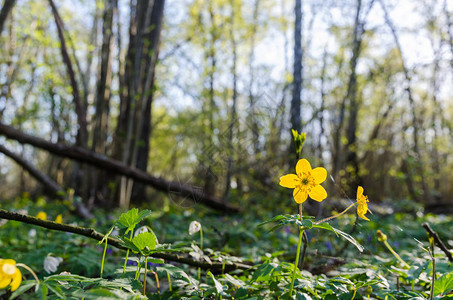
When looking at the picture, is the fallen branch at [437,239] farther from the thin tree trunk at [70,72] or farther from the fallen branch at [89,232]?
the thin tree trunk at [70,72]

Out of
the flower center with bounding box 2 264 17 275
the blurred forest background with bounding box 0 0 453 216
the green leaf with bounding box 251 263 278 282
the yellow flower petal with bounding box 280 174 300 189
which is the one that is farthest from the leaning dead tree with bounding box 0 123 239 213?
the flower center with bounding box 2 264 17 275

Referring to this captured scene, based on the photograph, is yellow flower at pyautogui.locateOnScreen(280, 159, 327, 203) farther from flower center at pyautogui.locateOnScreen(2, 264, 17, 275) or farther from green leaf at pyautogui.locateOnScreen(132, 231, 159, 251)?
flower center at pyautogui.locateOnScreen(2, 264, 17, 275)

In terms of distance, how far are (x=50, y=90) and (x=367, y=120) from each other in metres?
16.2

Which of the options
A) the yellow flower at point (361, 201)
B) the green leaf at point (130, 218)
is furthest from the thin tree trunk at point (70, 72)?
the yellow flower at point (361, 201)

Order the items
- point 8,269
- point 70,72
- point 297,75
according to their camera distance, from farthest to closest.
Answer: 1. point 297,75
2. point 70,72
3. point 8,269

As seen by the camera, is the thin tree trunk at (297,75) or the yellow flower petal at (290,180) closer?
the yellow flower petal at (290,180)

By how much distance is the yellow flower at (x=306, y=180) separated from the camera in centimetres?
105

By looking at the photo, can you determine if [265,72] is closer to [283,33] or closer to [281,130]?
[283,33]

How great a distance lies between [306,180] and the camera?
1056 mm

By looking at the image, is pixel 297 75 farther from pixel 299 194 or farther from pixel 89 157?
pixel 299 194

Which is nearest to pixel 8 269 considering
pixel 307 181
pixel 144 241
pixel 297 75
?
pixel 144 241

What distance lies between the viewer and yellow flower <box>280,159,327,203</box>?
1053 mm

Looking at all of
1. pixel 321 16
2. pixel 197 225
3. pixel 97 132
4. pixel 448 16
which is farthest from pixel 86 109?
pixel 448 16

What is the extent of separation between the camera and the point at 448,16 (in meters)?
7.18
